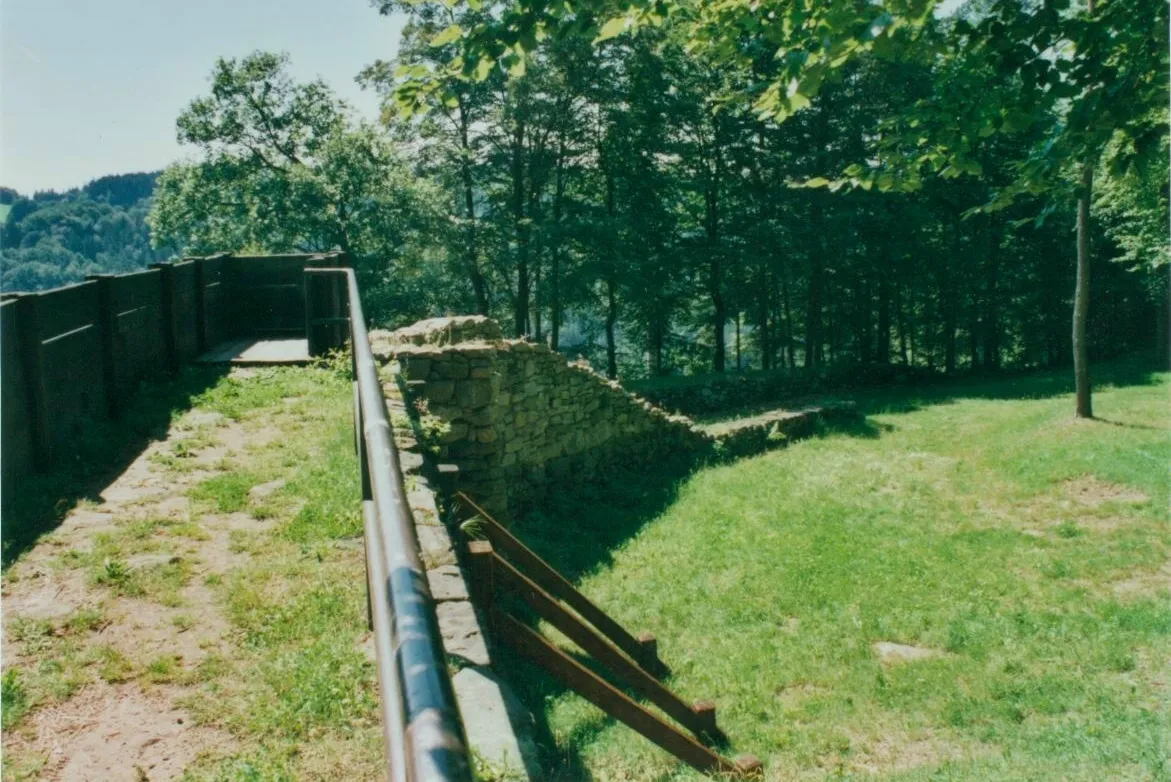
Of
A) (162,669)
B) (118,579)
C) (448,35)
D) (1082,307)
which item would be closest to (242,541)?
(118,579)

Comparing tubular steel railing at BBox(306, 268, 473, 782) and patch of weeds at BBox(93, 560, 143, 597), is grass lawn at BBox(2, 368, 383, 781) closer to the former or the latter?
patch of weeds at BBox(93, 560, 143, 597)

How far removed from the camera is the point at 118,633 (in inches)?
143

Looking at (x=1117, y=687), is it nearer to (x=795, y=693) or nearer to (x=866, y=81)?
(x=795, y=693)

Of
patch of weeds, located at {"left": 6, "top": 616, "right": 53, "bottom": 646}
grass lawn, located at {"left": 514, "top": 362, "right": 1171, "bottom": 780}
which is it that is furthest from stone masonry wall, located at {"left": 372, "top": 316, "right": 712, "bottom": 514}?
patch of weeds, located at {"left": 6, "top": 616, "right": 53, "bottom": 646}

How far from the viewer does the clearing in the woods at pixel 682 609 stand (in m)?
3.18

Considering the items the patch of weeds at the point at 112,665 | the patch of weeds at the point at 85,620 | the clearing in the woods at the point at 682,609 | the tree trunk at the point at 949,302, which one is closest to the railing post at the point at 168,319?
the clearing in the woods at the point at 682,609

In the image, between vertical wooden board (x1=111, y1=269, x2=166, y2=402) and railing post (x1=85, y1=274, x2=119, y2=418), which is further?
vertical wooden board (x1=111, y1=269, x2=166, y2=402)

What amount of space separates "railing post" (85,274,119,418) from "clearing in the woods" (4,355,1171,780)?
620 mm

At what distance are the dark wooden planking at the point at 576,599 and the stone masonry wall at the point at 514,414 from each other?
4.36 feet

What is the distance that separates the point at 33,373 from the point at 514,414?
6453 millimetres

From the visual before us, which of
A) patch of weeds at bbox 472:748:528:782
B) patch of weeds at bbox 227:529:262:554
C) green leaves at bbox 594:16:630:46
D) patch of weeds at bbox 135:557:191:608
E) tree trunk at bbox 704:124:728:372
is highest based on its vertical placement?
tree trunk at bbox 704:124:728:372

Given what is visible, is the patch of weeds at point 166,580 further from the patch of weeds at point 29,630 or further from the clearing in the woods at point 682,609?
the patch of weeds at point 29,630

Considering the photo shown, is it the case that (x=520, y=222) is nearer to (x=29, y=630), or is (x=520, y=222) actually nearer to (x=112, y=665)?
(x=29, y=630)

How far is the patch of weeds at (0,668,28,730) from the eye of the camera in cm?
299
